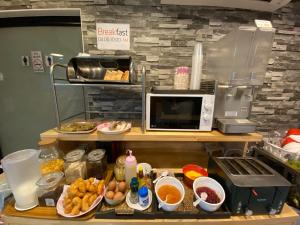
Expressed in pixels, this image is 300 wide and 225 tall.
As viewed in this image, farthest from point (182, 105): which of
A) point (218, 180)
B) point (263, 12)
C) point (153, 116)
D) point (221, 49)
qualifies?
point (263, 12)

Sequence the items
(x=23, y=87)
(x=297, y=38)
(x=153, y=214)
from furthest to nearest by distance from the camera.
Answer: (x=23, y=87), (x=297, y=38), (x=153, y=214)

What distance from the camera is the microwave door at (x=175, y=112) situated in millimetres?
948

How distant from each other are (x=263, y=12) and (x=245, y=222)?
1467mm

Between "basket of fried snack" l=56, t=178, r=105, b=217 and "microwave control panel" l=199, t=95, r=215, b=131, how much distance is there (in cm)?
70

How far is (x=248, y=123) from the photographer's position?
0.94m

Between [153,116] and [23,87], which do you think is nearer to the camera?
[153,116]

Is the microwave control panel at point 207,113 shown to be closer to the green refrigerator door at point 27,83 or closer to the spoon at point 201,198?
the spoon at point 201,198

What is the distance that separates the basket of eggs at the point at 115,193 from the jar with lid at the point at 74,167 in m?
0.20

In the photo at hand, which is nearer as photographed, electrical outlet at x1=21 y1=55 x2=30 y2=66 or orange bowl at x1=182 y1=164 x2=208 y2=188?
orange bowl at x1=182 y1=164 x2=208 y2=188

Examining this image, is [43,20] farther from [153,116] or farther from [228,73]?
[228,73]

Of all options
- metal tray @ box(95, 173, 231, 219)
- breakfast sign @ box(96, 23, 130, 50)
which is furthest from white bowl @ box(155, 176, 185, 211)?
breakfast sign @ box(96, 23, 130, 50)

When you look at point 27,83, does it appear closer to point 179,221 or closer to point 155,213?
point 155,213

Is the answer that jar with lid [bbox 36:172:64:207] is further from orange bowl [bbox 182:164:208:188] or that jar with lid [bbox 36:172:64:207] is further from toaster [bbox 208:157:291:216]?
toaster [bbox 208:157:291:216]

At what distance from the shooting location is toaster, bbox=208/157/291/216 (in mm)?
789
